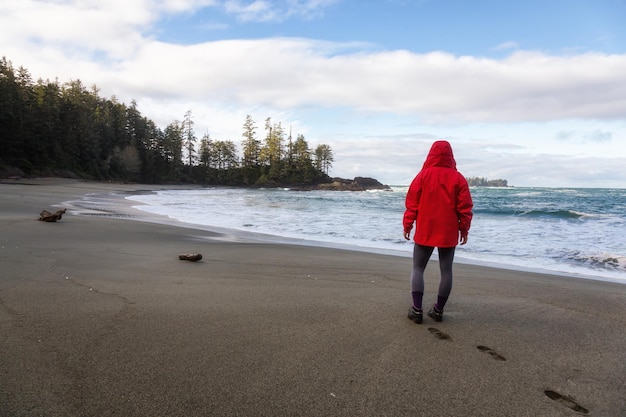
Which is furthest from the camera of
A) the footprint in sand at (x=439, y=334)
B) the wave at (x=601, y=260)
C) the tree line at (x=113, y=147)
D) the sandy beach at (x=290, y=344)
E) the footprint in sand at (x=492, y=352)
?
the tree line at (x=113, y=147)

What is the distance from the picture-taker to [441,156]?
142 inches

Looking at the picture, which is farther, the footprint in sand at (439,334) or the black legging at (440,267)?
the black legging at (440,267)

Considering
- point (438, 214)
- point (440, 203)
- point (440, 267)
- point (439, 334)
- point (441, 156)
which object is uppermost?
point (441, 156)

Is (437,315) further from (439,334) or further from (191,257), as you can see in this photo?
(191,257)

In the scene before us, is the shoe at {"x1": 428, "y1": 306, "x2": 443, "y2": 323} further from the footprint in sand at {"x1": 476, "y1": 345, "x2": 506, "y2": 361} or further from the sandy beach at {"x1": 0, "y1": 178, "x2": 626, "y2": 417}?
the footprint in sand at {"x1": 476, "y1": 345, "x2": 506, "y2": 361}

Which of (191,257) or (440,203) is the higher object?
(440,203)

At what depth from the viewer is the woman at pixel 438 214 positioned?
137 inches

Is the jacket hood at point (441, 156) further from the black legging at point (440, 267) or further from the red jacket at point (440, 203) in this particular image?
the black legging at point (440, 267)

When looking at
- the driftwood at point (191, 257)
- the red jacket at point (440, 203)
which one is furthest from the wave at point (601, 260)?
the driftwood at point (191, 257)

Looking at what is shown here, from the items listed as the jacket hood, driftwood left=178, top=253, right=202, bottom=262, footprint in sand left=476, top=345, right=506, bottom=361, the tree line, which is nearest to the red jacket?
the jacket hood

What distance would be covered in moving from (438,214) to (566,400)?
1723 millimetres

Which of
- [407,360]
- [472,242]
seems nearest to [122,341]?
[407,360]

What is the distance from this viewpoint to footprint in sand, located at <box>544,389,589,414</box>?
2168mm

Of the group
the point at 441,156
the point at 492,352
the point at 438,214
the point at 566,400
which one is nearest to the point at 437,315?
the point at 492,352
